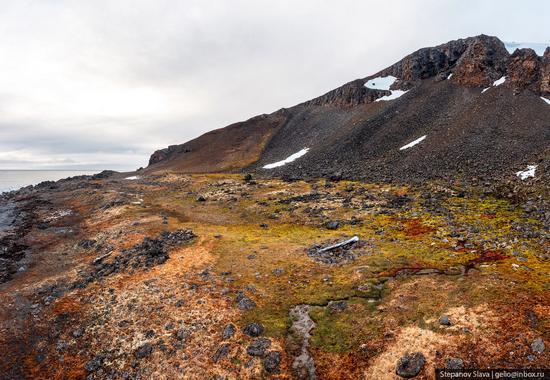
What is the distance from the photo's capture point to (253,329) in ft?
61.8

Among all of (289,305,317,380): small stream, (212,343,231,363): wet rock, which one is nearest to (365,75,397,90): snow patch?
(289,305,317,380): small stream

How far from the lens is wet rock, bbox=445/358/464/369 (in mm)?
13906

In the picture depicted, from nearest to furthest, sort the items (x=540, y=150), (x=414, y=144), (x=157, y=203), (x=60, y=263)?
1. (x=60, y=263)
2. (x=540, y=150)
3. (x=157, y=203)
4. (x=414, y=144)

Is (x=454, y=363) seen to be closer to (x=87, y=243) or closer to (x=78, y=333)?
(x=78, y=333)

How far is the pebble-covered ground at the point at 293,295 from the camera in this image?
16062mm

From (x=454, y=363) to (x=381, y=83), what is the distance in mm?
121691

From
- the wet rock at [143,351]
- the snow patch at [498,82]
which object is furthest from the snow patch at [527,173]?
the wet rock at [143,351]

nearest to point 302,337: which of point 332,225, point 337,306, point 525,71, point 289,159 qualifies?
point 337,306

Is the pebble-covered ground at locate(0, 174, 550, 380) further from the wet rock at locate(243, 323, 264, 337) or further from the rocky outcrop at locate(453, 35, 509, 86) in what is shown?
the rocky outcrop at locate(453, 35, 509, 86)

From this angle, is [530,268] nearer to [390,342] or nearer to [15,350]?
[390,342]

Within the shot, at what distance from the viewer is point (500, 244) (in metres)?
26.5

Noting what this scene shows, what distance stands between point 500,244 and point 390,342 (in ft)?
54.2

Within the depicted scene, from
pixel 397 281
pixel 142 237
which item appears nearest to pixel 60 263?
pixel 142 237

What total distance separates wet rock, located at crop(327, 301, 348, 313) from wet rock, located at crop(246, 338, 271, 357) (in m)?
4.72
